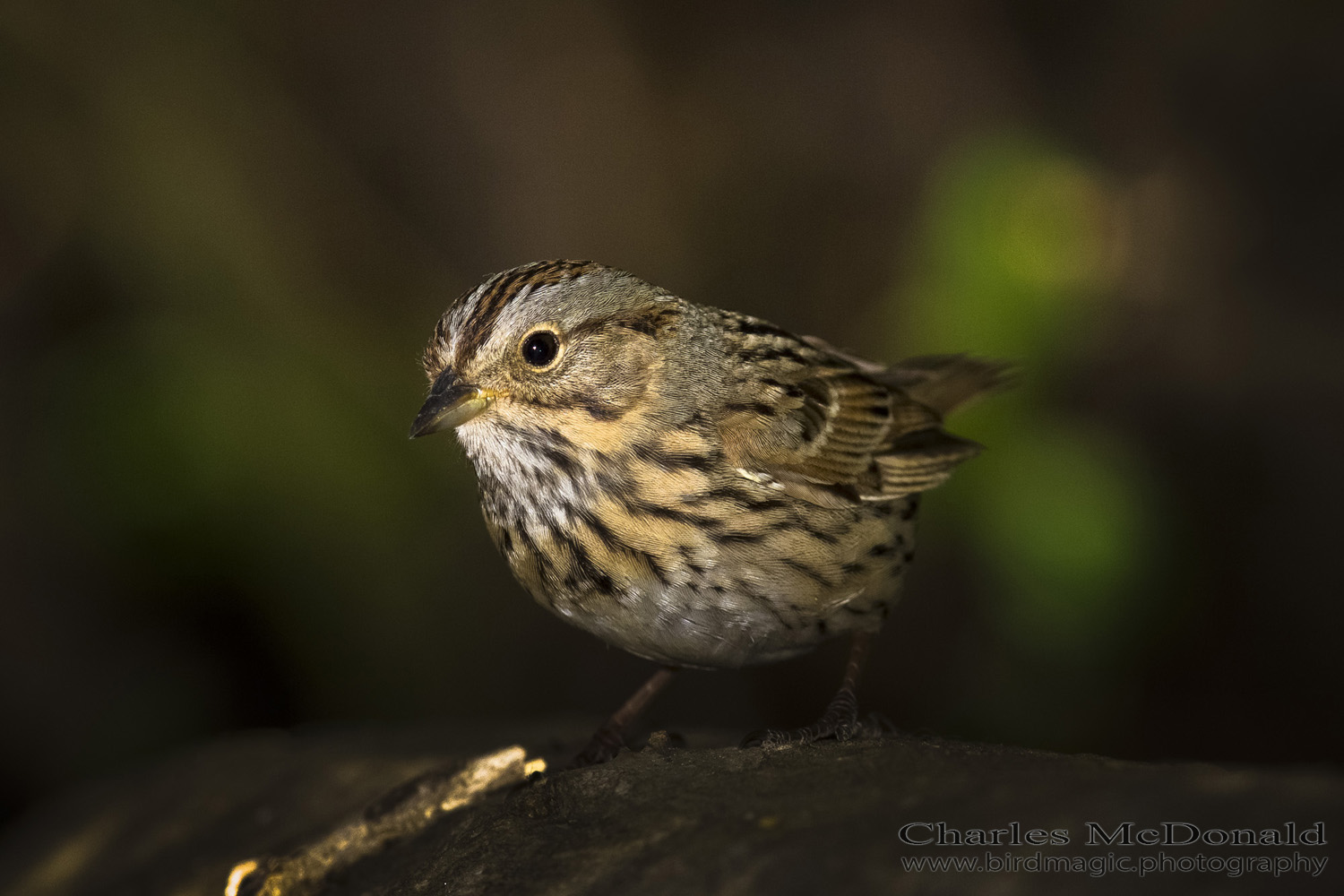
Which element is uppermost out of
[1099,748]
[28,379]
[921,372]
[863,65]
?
[863,65]

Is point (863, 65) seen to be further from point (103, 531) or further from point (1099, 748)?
point (103, 531)

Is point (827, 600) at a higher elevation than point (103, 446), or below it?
below

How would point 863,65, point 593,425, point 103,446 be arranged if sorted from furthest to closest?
point 863,65 < point 103,446 < point 593,425

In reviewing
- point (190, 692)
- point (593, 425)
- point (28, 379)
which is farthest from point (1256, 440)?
point (28, 379)

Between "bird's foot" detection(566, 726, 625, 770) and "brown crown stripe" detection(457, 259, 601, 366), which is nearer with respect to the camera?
"brown crown stripe" detection(457, 259, 601, 366)

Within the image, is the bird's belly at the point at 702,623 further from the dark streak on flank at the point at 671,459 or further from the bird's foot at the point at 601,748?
the bird's foot at the point at 601,748

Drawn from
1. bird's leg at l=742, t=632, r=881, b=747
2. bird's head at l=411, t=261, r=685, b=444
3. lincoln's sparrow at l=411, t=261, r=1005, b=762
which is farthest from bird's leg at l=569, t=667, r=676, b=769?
bird's head at l=411, t=261, r=685, b=444

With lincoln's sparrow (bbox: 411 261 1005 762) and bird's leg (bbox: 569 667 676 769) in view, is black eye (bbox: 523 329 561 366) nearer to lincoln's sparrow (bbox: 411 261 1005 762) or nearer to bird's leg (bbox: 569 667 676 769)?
lincoln's sparrow (bbox: 411 261 1005 762)
